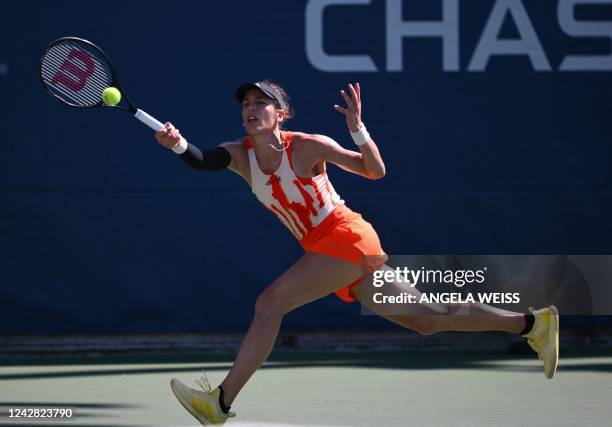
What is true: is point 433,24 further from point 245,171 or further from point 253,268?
point 245,171

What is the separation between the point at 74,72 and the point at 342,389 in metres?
1.94

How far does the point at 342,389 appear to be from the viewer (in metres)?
5.92

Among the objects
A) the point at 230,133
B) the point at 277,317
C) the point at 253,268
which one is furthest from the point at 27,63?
the point at 277,317

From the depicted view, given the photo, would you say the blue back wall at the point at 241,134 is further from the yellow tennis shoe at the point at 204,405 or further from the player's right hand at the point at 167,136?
the yellow tennis shoe at the point at 204,405

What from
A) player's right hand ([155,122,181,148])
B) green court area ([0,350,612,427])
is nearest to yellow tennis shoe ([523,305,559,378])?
green court area ([0,350,612,427])

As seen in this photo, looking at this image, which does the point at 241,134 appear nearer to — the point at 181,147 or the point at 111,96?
the point at 111,96

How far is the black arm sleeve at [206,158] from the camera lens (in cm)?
480

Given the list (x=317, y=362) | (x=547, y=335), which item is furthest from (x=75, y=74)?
(x=317, y=362)

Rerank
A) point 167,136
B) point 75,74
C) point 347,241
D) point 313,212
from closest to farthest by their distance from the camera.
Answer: point 167,136 → point 347,241 → point 313,212 → point 75,74

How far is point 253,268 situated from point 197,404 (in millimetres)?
3015

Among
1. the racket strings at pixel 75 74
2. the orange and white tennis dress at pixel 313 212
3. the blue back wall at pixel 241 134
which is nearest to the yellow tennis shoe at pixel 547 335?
the orange and white tennis dress at pixel 313 212

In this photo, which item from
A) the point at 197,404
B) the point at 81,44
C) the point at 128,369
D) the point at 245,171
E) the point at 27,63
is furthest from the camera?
the point at 27,63

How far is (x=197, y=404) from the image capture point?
14.7 feet

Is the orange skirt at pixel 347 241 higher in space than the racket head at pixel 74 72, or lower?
lower
